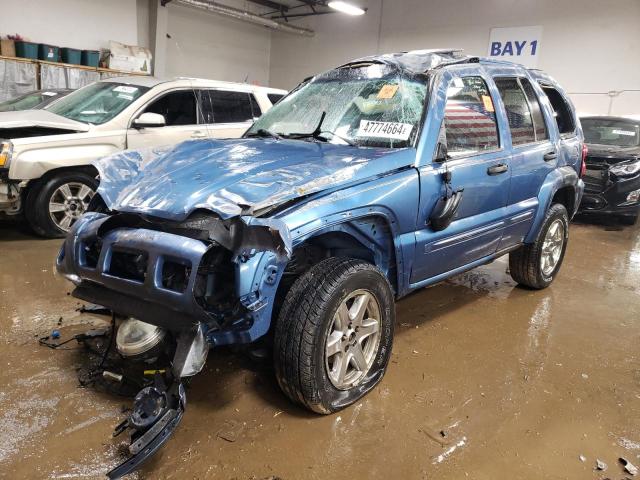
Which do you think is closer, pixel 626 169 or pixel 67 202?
pixel 67 202

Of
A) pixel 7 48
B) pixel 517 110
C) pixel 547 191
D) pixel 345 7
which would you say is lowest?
pixel 547 191

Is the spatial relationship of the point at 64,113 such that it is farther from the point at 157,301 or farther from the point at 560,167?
the point at 560,167

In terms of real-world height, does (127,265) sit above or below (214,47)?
below

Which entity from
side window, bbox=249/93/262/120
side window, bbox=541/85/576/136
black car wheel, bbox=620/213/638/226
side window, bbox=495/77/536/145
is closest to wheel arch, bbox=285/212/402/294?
side window, bbox=495/77/536/145

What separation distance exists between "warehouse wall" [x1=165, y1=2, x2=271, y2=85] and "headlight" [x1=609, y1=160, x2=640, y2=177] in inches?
487

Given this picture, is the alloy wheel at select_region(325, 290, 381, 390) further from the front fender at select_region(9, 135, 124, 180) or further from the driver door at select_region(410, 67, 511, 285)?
the front fender at select_region(9, 135, 124, 180)

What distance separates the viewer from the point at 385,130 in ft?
9.12

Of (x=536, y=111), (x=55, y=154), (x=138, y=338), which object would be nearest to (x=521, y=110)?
(x=536, y=111)

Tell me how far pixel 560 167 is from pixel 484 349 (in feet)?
5.81

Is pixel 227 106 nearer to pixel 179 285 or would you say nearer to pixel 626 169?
pixel 179 285

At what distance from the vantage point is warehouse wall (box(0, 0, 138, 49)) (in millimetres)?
10773

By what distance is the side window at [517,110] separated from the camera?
11.2ft

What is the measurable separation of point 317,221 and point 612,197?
22.4 feet

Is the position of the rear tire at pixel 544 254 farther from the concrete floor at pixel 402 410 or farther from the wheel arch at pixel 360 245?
the wheel arch at pixel 360 245
